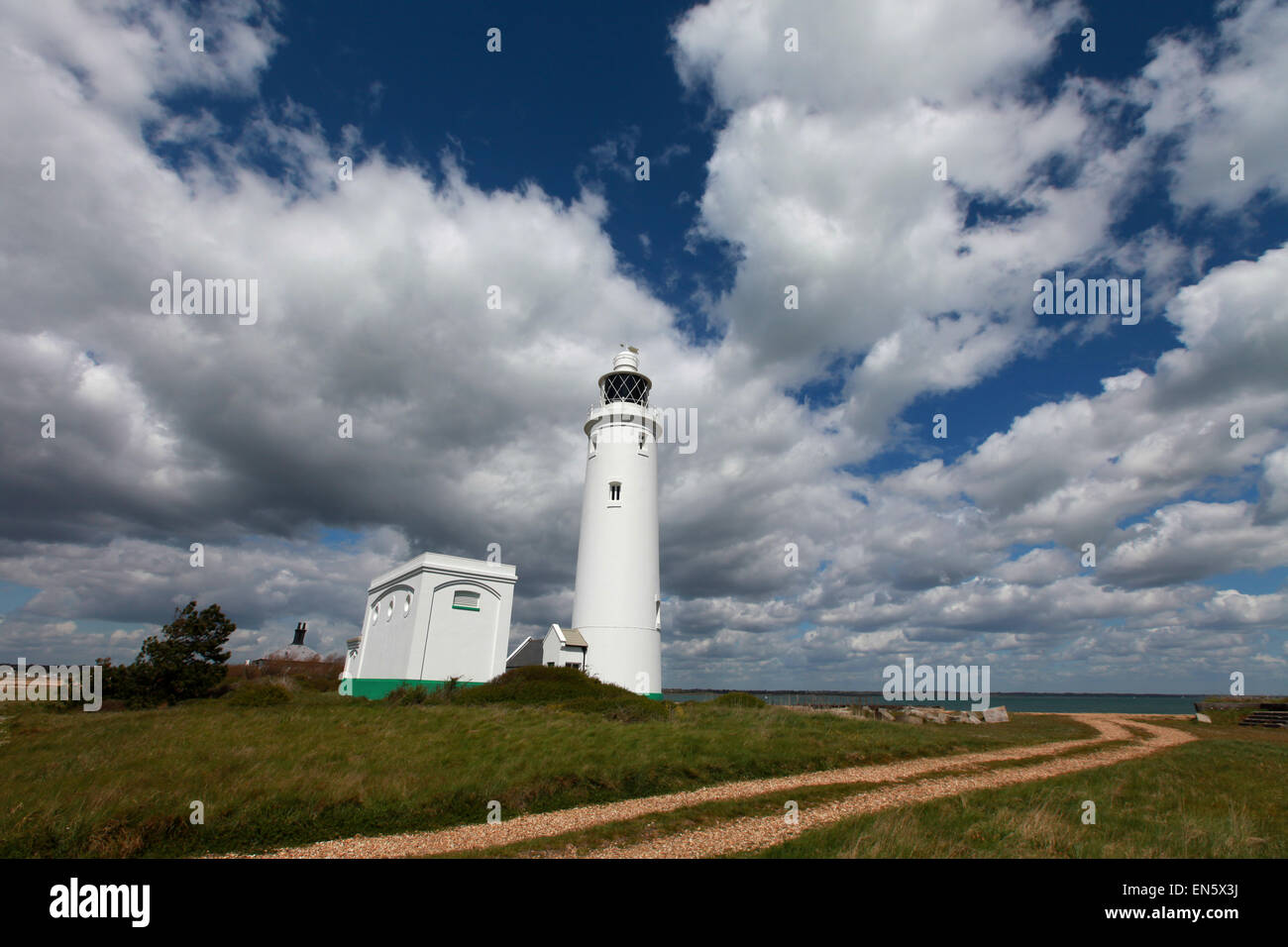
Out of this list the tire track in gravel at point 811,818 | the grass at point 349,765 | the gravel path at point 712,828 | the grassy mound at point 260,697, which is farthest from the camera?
the grassy mound at point 260,697

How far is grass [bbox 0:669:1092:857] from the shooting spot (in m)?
9.33

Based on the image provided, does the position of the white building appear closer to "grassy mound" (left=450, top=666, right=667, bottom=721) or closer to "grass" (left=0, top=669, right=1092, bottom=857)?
"grassy mound" (left=450, top=666, right=667, bottom=721)

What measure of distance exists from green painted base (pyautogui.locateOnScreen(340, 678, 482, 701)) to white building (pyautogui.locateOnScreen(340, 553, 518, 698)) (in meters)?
0.05

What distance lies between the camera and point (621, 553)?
33.0 metres

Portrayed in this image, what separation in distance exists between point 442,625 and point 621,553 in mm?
10549

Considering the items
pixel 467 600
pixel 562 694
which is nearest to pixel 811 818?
pixel 562 694

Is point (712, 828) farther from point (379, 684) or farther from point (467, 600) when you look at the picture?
point (379, 684)

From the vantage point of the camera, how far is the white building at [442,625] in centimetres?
3212

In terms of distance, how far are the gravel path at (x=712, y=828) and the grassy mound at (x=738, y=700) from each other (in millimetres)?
12108

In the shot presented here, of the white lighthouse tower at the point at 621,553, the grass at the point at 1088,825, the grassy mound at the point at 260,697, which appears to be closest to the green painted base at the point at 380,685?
the white lighthouse tower at the point at 621,553

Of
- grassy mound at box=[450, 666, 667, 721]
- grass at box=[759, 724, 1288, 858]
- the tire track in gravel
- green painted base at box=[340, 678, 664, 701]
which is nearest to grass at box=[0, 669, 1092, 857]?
grassy mound at box=[450, 666, 667, 721]

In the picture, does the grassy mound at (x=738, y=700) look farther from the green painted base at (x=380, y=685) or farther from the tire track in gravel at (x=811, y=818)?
the tire track in gravel at (x=811, y=818)

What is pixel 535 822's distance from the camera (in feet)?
34.4
